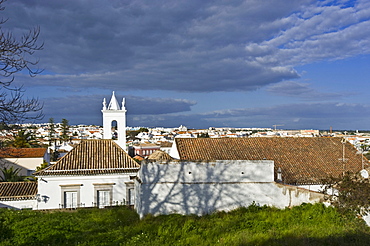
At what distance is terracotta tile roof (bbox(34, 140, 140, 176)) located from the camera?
15.5 m

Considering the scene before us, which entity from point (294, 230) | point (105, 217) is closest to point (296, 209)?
point (294, 230)

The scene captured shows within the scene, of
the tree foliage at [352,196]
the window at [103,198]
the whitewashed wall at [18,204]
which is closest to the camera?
the tree foliage at [352,196]

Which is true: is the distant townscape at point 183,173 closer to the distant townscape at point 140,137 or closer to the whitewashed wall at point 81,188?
the whitewashed wall at point 81,188

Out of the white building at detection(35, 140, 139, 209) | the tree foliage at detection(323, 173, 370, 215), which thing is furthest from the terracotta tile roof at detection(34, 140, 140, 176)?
the tree foliage at detection(323, 173, 370, 215)

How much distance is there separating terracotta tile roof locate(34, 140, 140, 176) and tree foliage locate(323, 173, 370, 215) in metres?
9.55

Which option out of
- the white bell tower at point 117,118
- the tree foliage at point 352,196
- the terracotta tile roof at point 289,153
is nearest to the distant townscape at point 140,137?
the terracotta tile roof at point 289,153

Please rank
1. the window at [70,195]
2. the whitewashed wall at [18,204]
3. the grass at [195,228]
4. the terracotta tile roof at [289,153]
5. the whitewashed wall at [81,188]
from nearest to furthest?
the grass at [195,228], the whitewashed wall at [81,188], the window at [70,195], the terracotta tile roof at [289,153], the whitewashed wall at [18,204]

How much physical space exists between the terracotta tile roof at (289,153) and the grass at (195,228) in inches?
215

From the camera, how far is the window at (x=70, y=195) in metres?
15.2

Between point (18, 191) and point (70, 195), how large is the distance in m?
4.85

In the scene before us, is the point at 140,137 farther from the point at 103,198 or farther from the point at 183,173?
the point at 183,173

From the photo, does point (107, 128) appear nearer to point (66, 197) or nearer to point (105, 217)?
point (66, 197)

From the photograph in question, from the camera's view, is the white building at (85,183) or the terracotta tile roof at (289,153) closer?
the white building at (85,183)

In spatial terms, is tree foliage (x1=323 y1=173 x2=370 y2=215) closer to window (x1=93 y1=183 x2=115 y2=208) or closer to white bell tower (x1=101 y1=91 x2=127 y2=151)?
window (x1=93 y1=183 x2=115 y2=208)
